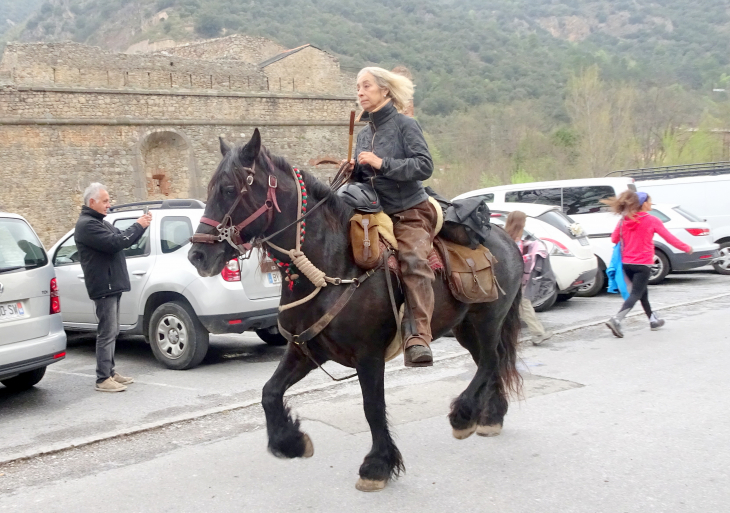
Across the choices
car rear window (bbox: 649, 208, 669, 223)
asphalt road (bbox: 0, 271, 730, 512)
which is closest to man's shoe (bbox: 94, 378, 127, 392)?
asphalt road (bbox: 0, 271, 730, 512)

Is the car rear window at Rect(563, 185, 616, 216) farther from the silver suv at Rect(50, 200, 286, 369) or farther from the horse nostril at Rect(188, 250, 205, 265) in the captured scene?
the horse nostril at Rect(188, 250, 205, 265)

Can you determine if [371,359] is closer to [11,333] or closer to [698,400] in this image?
[698,400]

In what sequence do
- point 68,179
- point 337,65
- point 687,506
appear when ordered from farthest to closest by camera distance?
point 337,65 → point 68,179 → point 687,506

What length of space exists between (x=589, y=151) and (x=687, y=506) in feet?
131

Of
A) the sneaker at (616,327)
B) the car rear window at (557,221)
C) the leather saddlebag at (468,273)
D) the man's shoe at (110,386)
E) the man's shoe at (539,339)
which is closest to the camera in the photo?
the leather saddlebag at (468,273)

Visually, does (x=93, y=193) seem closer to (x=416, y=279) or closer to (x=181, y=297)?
(x=181, y=297)

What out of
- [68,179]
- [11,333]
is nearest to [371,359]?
[11,333]

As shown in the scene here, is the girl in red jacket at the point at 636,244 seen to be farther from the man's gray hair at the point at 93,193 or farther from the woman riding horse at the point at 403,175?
the man's gray hair at the point at 93,193

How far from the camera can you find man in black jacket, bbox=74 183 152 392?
7.24 metres

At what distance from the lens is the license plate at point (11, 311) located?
6625 mm

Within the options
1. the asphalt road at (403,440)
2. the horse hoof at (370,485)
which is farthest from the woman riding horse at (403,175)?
the asphalt road at (403,440)

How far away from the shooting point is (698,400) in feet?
20.9

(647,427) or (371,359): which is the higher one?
(371,359)

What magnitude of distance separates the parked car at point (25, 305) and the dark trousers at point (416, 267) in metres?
4.04
